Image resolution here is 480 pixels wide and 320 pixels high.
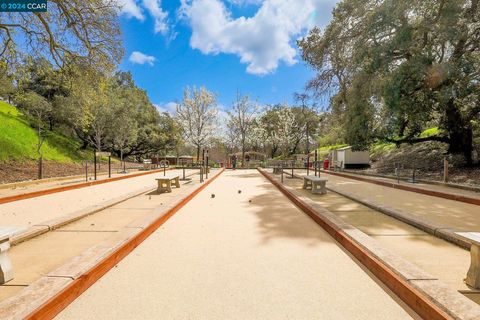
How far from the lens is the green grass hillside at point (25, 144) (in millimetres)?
19141

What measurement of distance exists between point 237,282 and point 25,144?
23.6 meters

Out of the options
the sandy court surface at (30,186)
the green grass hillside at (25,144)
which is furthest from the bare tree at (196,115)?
the sandy court surface at (30,186)

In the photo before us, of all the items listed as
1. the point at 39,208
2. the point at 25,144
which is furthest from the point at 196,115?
the point at 39,208

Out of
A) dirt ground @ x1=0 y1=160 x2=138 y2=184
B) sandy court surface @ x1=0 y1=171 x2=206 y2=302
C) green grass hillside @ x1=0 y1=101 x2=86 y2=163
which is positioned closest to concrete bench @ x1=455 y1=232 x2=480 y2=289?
sandy court surface @ x1=0 y1=171 x2=206 y2=302

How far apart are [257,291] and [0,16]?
14.0 meters

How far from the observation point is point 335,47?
18.3m

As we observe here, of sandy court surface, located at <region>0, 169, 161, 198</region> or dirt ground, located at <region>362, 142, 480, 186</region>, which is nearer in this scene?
sandy court surface, located at <region>0, 169, 161, 198</region>

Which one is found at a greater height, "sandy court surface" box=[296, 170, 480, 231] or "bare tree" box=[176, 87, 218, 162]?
"bare tree" box=[176, 87, 218, 162]

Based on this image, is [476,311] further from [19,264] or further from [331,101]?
[331,101]

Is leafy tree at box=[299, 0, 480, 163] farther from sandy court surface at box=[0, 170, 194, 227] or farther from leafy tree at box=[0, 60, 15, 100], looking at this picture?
leafy tree at box=[0, 60, 15, 100]

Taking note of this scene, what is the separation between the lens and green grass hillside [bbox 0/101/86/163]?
754 inches

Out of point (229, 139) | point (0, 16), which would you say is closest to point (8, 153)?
point (0, 16)

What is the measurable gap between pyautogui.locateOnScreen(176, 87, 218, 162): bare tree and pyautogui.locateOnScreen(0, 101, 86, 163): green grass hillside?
15.9m

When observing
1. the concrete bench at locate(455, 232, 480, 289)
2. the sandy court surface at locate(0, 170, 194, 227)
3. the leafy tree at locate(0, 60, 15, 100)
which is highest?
the leafy tree at locate(0, 60, 15, 100)
